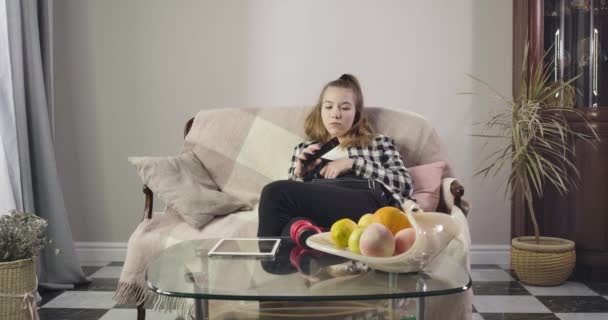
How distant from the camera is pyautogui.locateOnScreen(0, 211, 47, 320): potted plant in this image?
7.20 ft

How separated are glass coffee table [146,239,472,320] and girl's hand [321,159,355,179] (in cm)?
83

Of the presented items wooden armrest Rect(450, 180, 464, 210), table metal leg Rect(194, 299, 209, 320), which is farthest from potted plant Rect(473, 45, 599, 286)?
table metal leg Rect(194, 299, 209, 320)

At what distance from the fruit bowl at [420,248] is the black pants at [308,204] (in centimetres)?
55

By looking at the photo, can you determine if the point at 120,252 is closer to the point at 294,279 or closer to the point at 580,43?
the point at 294,279

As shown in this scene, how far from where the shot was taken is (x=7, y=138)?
2.86 meters

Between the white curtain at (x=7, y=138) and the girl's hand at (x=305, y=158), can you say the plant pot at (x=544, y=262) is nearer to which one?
the girl's hand at (x=305, y=158)

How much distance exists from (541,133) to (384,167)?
2.85ft

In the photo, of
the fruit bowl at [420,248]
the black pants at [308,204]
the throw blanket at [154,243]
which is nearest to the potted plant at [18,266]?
the throw blanket at [154,243]

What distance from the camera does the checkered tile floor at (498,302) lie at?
2.71 meters

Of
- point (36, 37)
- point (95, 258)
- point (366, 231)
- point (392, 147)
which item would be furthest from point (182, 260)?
point (95, 258)

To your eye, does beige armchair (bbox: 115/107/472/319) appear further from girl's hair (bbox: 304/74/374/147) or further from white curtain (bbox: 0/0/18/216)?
white curtain (bbox: 0/0/18/216)

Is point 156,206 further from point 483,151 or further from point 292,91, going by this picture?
point 483,151

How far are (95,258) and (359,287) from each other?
8.54ft

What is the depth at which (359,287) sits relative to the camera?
1467mm
